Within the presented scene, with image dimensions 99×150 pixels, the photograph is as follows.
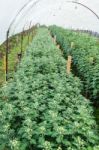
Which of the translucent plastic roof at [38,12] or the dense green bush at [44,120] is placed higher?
the translucent plastic roof at [38,12]

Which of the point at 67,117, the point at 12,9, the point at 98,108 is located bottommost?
the point at 98,108

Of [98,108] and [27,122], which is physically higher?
[27,122]

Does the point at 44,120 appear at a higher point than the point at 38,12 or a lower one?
lower

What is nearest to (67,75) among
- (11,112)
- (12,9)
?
(11,112)

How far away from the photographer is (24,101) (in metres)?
6.39

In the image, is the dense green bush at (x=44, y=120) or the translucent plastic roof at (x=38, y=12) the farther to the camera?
the translucent plastic roof at (x=38, y=12)

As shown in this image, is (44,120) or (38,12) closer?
(44,120)

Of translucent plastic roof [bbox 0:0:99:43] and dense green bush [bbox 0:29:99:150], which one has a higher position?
translucent plastic roof [bbox 0:0:99:43]

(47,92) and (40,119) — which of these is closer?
(40,119)

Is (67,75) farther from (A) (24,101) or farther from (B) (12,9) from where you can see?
(B) (12,9)

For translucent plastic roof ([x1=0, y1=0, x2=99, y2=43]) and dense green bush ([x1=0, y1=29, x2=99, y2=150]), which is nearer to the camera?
dense green bush ([x1=0, y1=29, x2=99, y2=150])

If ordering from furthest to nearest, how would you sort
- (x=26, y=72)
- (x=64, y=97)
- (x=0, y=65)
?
(x=0, y=65), (x=26, y=72), (x=64, y=97)

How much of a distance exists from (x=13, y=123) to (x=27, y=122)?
0.73 metres

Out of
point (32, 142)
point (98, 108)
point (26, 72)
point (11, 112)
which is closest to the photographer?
point (32, 142)
